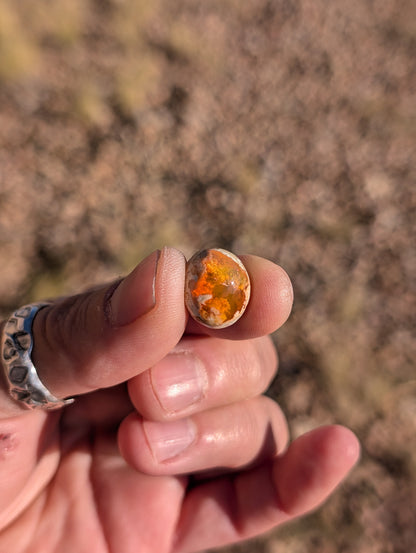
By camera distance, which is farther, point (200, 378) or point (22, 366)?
point (200, 378)

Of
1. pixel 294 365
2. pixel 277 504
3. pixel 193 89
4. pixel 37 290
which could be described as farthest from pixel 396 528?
pixel 193 89

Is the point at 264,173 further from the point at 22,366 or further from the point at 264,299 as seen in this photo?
the point at 22,366

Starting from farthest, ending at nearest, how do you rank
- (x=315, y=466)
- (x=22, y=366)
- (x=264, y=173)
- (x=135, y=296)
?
(x=264, y=173) < (x=315, y=466) < (x=22, y=366) < (x=135, y=296)

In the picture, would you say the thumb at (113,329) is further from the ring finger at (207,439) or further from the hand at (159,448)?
the ring finger at (207,439)

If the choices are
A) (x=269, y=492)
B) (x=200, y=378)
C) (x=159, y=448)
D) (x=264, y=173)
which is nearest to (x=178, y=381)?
(x=200, y=378)

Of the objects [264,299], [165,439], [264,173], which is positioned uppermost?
[264,299]

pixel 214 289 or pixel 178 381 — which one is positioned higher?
pixel 214 289

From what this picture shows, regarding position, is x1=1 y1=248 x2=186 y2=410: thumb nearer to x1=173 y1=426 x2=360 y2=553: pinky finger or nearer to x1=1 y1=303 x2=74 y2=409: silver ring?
x1=1 y1=303 x2=74 y2=409: silver ring

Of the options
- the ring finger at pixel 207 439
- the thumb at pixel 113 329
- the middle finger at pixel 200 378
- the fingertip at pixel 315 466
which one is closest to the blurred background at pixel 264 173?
the ring finger at pixel 207 439
